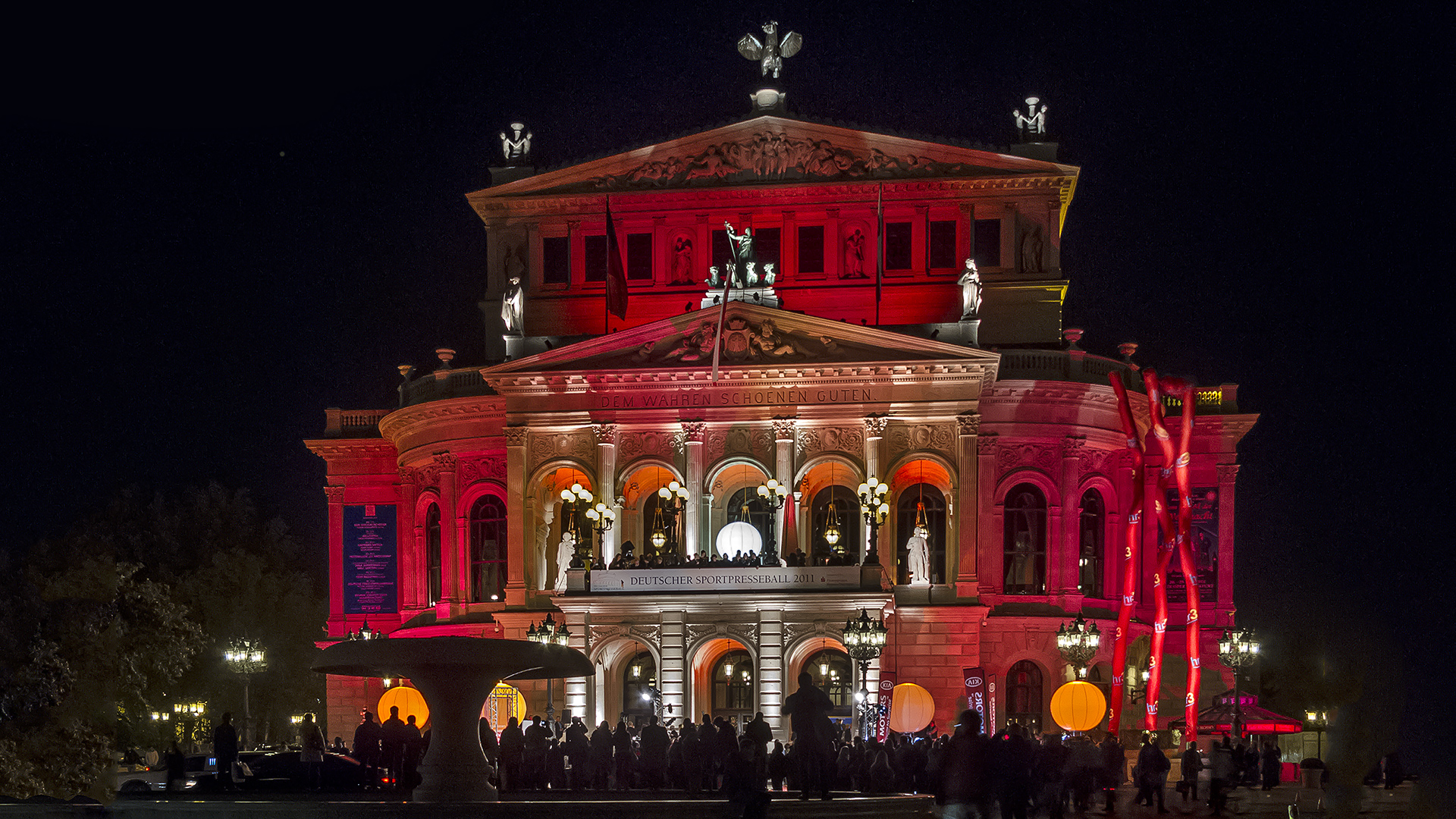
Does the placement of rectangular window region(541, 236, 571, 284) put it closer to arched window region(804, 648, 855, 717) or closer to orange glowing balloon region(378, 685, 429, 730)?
arched window region(804, 648, 855, 717)

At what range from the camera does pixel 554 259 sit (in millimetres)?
58969

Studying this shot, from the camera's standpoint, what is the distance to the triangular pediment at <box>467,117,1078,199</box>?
185 ft

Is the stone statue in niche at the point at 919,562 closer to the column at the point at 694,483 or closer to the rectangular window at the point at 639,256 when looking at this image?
the column at the point at 694,483

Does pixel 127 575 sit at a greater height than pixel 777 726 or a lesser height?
greater

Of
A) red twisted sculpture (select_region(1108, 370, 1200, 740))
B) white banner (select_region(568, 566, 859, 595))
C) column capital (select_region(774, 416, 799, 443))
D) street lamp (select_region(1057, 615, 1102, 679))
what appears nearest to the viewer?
street lamp (select_region(1057, 615, 1102, 679))

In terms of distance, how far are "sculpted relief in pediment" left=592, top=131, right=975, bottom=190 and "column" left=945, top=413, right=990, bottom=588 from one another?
28.6 ft

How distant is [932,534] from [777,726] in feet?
29.1

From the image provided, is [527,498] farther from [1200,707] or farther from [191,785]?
[191,785]

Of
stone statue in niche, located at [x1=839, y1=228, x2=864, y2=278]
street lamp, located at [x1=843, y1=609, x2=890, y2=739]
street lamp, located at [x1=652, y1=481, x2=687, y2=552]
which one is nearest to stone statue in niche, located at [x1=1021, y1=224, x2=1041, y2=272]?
stone statue in niche, located at [x1=839, y1=228, x2=864, y2=278]

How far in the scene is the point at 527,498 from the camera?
54156 millimetres

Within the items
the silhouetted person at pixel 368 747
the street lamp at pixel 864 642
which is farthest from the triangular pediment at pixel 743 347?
the silhouetted person at pixel 368 747

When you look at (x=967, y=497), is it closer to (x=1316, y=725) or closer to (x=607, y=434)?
(x=607, y=434)

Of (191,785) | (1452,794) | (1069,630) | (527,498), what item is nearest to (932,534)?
(1069,630)

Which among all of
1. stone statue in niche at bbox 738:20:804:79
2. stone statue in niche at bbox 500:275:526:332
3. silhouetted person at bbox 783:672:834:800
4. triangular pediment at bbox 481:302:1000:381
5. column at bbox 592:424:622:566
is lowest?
silhouetted person at bbox 783:672:834:800
